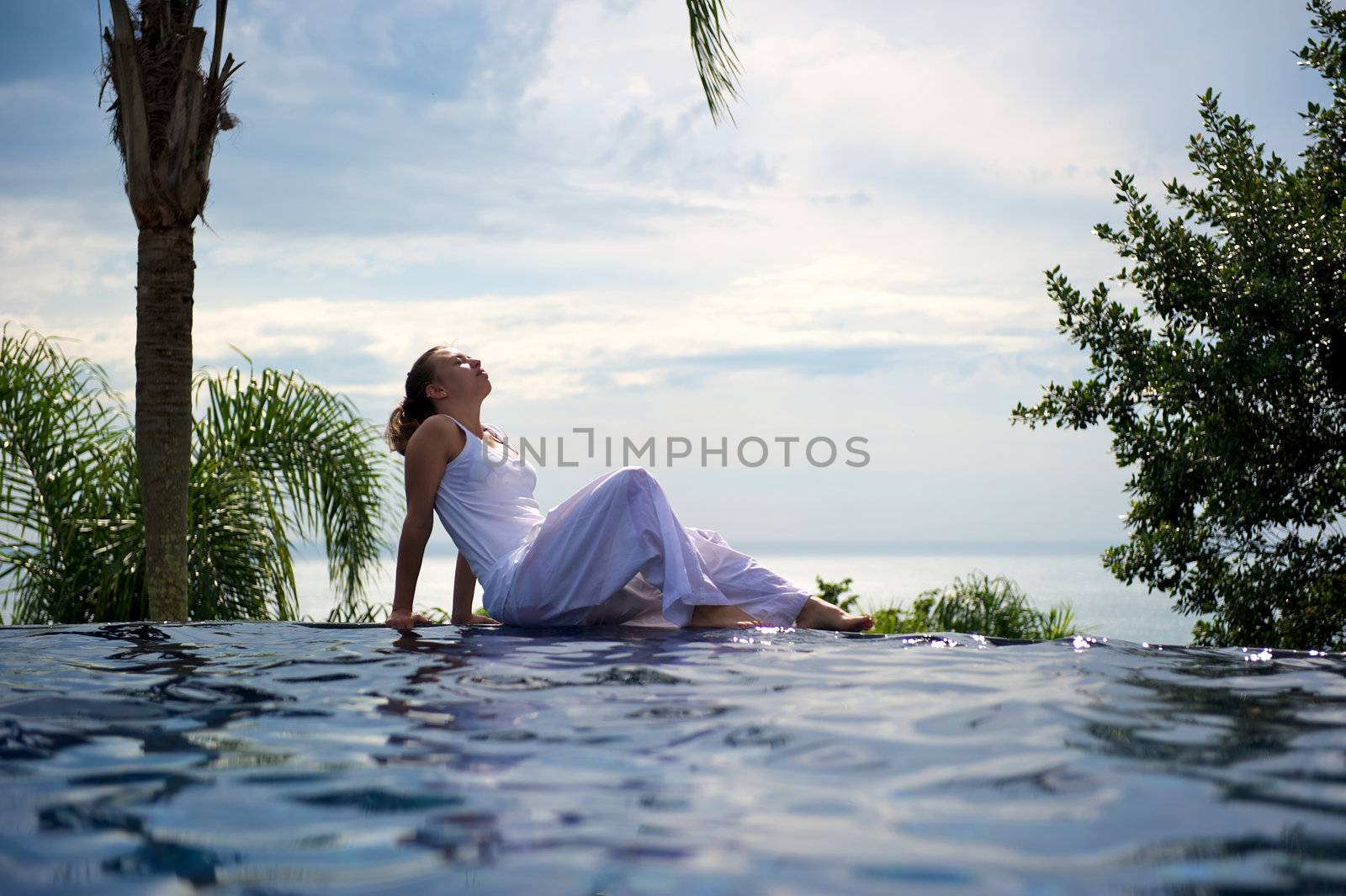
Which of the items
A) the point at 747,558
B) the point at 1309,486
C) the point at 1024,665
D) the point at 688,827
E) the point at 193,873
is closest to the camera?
the point at 193,873

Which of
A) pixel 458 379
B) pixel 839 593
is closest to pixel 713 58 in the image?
pixel 458 379

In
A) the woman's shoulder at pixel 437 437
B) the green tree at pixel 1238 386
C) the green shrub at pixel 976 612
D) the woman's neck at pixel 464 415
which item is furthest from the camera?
the green shrub at pixel 976 612

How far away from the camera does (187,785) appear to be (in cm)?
171

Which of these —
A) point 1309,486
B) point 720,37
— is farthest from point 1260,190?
point 720,37

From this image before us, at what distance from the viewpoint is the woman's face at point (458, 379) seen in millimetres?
4832

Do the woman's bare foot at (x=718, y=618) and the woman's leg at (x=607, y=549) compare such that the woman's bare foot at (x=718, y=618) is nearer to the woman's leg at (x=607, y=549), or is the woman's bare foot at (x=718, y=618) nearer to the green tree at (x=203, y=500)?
the woman's leg at (x=607, y=549)

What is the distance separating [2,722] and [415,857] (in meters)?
1.42

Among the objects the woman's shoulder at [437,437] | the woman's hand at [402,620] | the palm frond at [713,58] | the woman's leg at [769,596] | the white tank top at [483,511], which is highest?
the palm frond at [713,58]

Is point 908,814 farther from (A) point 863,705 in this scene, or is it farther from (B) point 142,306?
(B) point 142,306

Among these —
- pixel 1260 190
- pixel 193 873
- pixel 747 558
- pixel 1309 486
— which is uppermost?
pixel 1260 190

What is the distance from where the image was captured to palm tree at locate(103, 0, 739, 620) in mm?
6328

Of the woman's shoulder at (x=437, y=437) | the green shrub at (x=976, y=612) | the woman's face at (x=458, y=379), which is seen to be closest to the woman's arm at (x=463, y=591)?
the woman's shoulder at (x=437, y=437)

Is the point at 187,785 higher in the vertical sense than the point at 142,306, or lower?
lower

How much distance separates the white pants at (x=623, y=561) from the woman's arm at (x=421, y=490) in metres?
0.46
